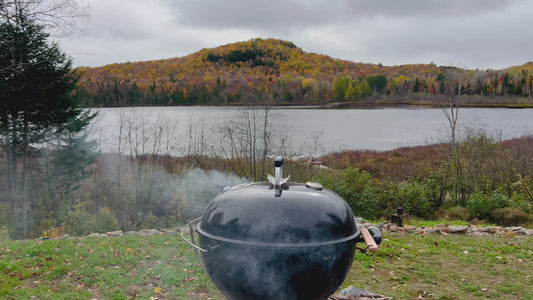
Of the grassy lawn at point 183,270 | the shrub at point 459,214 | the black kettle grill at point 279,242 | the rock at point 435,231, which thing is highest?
the black kettle grill at point 279,242

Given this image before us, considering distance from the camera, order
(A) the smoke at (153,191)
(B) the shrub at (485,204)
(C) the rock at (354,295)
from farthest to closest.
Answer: (A) the smoke at (153,191), (B) the shrub at (485,204), (C) the rock at (354,295)

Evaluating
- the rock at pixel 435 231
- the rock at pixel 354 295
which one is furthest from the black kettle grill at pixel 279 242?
the rock at pixel 435 231

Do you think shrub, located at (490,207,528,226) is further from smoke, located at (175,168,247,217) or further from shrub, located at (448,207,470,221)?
smoke, located at (175,168,247,217)

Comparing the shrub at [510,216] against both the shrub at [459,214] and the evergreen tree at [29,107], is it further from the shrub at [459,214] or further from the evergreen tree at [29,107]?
the evergreen tree at [29,107]

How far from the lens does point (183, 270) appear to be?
622cm

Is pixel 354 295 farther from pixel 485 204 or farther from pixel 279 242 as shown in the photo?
pixel 485 204

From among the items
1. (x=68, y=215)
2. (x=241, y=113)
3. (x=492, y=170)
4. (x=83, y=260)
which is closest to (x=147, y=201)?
(x=68, y=215)

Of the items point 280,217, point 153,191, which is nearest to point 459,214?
point 153,191

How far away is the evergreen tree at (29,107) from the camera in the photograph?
45.7 feet

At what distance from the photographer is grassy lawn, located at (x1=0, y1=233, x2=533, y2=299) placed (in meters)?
5.40

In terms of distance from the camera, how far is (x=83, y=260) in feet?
21.7

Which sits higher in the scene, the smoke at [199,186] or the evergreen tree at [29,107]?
the evergreen tree at [29,107]

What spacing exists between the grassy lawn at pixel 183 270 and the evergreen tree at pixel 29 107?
798 cm

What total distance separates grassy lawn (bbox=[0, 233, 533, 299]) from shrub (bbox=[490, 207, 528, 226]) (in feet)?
10.9
